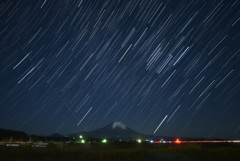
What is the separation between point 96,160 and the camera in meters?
16.2

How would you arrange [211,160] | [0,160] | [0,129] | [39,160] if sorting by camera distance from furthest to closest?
1. [0,129]
2. [211,160]
3. [39,160]
4. [0,160]

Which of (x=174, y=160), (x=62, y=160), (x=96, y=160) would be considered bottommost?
(x=62, y=160)

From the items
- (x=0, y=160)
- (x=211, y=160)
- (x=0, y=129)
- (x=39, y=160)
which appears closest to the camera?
(x=0, y=160)

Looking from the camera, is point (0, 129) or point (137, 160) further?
point (0, 129)

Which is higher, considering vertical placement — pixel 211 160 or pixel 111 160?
pixel 211 160

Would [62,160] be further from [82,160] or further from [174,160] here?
[174,160]

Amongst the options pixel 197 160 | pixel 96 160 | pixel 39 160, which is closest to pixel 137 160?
pixel 96 160

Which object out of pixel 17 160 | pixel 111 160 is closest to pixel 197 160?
pixel 111 160

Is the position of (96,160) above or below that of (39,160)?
above

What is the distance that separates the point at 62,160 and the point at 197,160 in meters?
7.89

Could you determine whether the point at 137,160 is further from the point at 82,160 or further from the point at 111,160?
the point at 82,160

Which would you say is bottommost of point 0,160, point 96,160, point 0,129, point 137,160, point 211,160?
point 0,129

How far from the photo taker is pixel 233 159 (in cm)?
1722

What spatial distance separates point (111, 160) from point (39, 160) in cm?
413
